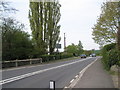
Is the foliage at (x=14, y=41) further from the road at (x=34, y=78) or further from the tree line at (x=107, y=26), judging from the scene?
the tree line at (x=107, y=26)

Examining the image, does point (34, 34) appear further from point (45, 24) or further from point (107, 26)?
point (107, 26)

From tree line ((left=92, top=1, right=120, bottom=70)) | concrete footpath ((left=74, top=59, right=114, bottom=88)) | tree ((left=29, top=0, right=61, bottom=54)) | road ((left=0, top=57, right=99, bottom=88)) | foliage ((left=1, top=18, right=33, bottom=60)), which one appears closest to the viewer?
concrete footpath ((left=74, top=59, right=114, bottom=88))

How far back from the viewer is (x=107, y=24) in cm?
2536

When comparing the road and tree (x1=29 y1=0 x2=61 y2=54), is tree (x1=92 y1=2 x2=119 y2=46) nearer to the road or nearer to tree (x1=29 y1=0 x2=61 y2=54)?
Result: the road

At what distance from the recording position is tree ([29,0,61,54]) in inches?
1553

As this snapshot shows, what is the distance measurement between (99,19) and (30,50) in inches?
424

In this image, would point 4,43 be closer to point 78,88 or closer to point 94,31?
point 94,31

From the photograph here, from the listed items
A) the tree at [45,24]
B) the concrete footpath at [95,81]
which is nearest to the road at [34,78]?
the concrete footpath at [95,81]

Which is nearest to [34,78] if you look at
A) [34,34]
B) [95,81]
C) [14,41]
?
[95,81]

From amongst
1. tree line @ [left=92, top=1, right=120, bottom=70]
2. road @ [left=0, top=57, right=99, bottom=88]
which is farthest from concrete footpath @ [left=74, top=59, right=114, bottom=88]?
tree line @ [left=92, top=1, right=120, bottom=70]

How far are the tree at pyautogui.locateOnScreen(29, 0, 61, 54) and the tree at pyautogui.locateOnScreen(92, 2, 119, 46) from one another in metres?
13.4

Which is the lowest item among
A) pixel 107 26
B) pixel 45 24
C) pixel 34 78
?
pixel 34 78

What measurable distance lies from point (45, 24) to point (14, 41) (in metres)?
15.7

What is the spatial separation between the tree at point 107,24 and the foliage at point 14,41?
395 inches
